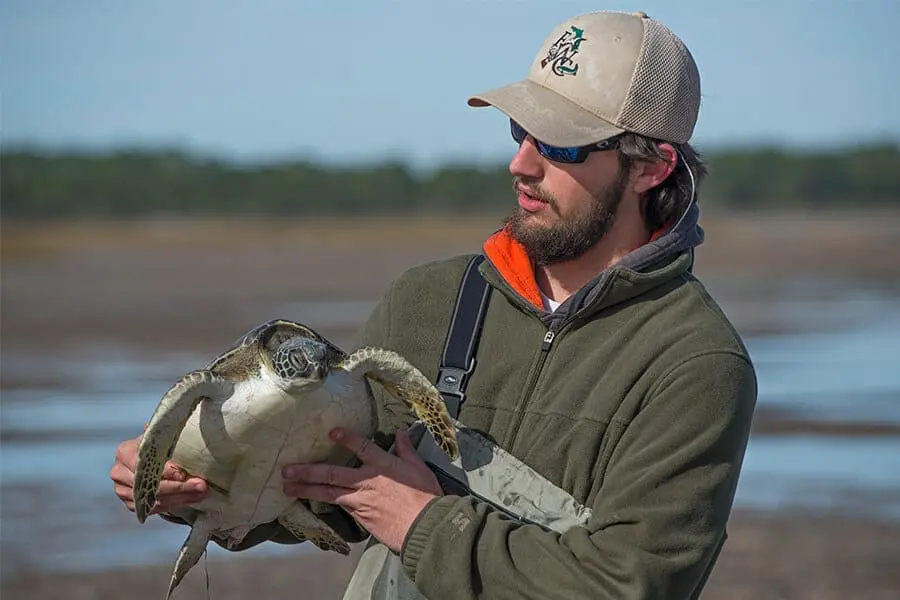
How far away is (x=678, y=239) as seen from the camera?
11.4ft

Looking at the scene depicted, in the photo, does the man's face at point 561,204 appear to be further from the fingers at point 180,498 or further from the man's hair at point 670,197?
the fingers at point 180,498

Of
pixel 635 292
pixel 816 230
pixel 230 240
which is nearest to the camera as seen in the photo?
pixel 635 292

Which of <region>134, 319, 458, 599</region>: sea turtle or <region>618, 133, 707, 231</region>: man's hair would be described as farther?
<region>618, 133, 707, 231</region>: man's hair

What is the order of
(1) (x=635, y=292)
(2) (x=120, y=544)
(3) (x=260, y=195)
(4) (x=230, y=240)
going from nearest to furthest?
(1) (x=635, y=292), (2) (x=120, y=544), (4) (x=230, y=240), (3) (x=260, y=195)

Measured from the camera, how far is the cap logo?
3.54 metres

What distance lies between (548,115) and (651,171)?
13.3 inches

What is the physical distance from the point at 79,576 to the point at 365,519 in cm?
485

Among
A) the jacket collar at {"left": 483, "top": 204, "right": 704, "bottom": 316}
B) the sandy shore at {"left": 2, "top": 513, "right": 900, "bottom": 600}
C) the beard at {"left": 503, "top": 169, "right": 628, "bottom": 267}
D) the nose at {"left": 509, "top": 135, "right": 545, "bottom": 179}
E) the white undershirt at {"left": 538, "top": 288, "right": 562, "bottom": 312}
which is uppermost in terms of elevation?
the nose at {"left": 509, "top": 135, "right": 545, "bottom": 179}

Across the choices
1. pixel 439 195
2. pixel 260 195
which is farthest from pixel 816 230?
pixel 260 195

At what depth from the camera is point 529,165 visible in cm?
349

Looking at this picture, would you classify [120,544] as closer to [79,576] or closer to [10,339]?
[79,576]

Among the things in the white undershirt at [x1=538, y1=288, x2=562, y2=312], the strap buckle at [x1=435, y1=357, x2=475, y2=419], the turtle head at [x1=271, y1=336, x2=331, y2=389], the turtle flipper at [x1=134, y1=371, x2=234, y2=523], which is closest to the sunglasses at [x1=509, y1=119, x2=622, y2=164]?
the white undershirt at [x1=538, y1=288, x2=562, y2=312]

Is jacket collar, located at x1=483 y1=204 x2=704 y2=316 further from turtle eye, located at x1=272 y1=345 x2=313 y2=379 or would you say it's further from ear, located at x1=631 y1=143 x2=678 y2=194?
turtle eye, located at x1=272 y1=345 x2=313 y2=379

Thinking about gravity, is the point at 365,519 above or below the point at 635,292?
below
